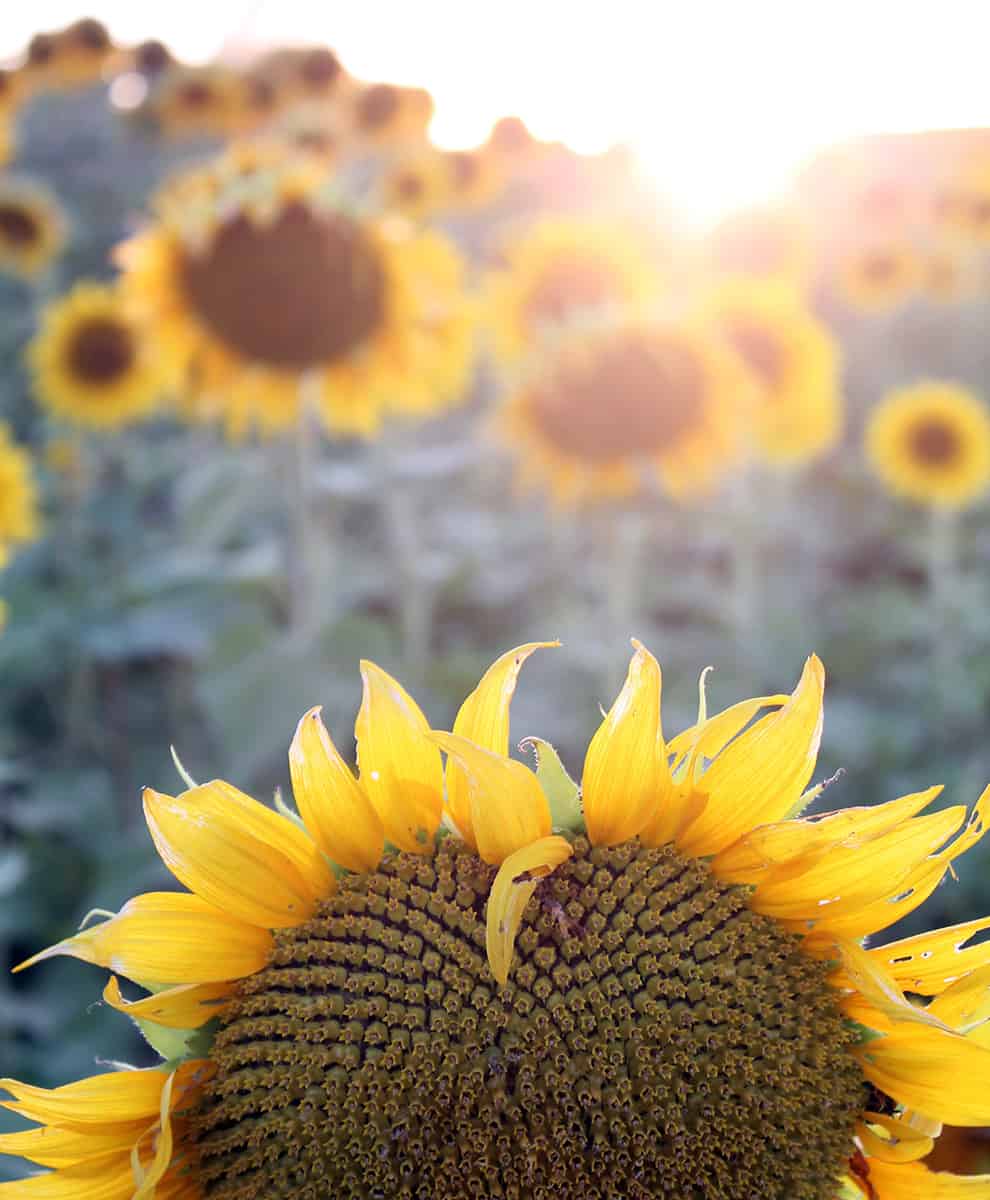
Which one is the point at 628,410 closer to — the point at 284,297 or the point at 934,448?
the point at 284,297

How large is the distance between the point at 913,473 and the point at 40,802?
3.83m

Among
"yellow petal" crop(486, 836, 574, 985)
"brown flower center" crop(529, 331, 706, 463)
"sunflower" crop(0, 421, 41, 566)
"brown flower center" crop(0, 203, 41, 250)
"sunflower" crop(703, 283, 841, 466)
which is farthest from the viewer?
"brown flower center" crop(0, 203, 41, 250)

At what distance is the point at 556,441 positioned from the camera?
4395mm

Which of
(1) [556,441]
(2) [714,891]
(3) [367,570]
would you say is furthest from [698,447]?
(2) [714,891]

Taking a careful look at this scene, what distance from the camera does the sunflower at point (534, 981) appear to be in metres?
1.06

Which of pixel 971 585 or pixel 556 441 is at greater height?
pixel 556 441

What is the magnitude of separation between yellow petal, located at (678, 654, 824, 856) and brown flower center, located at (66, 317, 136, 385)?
4968 mm

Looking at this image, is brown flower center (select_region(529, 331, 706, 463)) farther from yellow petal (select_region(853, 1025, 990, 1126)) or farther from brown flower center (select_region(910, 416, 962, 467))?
yellow petal (select_region(853, 1025, 990, 1126))

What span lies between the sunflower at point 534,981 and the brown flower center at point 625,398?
10.2 feet

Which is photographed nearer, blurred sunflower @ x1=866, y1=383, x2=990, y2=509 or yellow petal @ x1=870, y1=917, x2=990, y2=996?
yellow petal @ x1=870, y1=917, x2=990, y2=996

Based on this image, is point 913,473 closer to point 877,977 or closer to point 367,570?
point 367,570

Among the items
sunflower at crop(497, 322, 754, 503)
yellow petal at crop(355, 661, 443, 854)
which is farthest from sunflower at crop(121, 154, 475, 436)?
yellow petal at crop(355, 661, 443, 854)

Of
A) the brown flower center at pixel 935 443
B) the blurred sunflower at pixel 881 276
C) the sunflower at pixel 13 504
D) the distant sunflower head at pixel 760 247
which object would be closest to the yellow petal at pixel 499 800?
the sunflower at pixel 13 504

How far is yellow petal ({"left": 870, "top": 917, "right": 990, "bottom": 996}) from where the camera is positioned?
1187 mm
